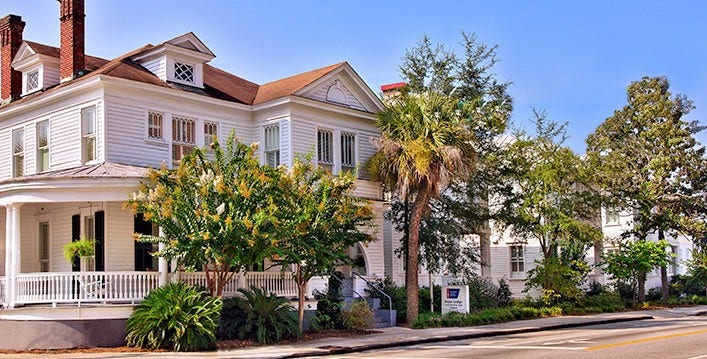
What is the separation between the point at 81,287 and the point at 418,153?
11836mm

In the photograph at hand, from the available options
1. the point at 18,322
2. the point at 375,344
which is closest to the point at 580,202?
the point at 375,344

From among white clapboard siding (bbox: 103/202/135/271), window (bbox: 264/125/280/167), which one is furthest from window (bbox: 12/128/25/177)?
window (bbox: 264/125/280/167)

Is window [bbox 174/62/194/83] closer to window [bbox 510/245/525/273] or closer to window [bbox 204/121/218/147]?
window [bbox 204/121/218/147]

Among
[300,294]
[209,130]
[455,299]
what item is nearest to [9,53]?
[209,130]

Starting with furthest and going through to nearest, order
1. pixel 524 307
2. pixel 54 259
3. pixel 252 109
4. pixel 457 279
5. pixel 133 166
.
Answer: pixel 457 279, pixel 524 307, pixel 252 109, pixel 54 259, pixel 133 166

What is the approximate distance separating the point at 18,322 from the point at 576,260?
965 inches

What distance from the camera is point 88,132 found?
26734 mm

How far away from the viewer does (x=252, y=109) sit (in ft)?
99.1

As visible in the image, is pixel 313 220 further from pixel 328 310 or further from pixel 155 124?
pixel 155 124

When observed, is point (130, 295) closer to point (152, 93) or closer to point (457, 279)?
point (152, 93)

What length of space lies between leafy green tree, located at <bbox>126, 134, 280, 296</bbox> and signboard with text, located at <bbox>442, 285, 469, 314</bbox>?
1076 cm

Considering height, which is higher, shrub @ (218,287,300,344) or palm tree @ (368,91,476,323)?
palm tree @ (368,91,476,323)

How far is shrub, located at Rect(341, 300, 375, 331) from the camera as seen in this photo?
26312mm

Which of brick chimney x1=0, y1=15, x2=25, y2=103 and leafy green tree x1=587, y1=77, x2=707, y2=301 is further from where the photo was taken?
leafy green tree x1=587, y1=77, x2=707, y2=301
